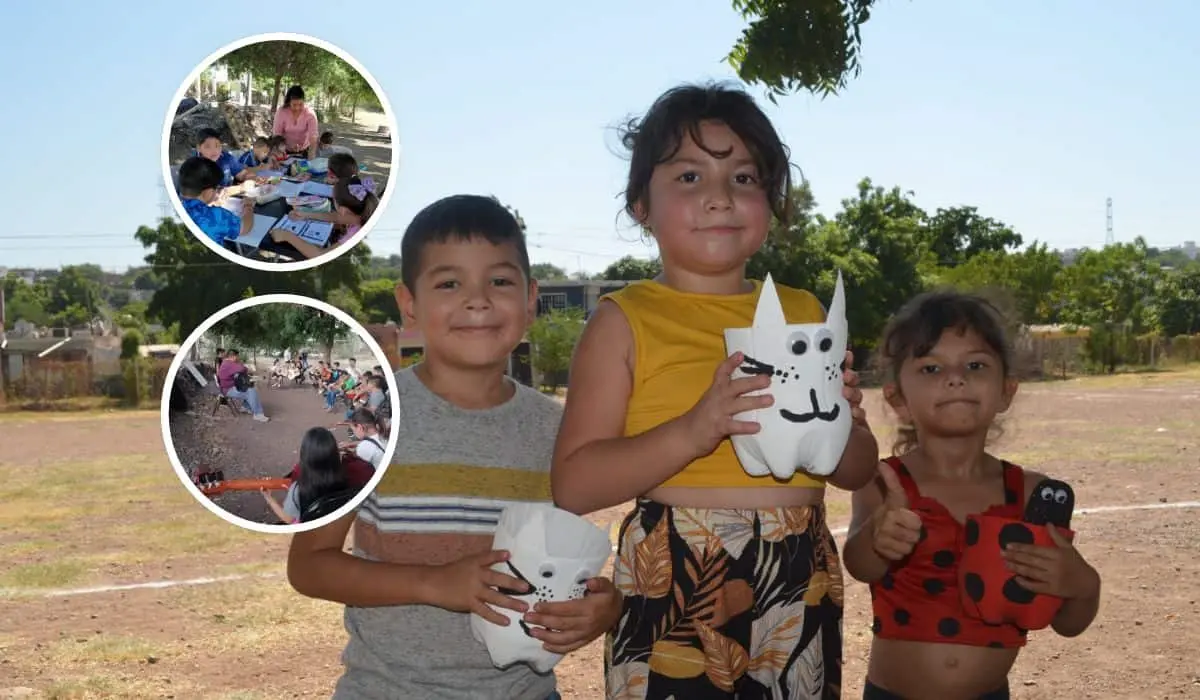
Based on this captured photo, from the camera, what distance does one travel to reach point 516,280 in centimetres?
215

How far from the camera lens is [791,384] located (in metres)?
1.99

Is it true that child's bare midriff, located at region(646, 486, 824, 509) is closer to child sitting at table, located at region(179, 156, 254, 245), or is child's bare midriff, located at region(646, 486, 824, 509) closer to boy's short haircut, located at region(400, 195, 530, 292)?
boy's short haircut, located at region(400, 195, 530, 292)

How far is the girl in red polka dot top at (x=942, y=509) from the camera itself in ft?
8.62

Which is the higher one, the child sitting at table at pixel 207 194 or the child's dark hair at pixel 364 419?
the child sitting at table at pixel 207 194

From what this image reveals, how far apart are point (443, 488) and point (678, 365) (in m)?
0.46

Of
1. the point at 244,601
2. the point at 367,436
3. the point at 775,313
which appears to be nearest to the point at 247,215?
the point at 367,436

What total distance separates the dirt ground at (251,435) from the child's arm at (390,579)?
0.19 meters

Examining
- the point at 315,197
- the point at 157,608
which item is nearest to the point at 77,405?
the point at 157,608

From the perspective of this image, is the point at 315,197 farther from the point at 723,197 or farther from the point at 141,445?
the point at 141,445

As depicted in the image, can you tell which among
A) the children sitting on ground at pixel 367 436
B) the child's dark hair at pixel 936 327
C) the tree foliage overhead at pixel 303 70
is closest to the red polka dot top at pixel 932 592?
the child's dark hair at pixel 936 327

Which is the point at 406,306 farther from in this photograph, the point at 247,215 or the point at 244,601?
the point at 244,601

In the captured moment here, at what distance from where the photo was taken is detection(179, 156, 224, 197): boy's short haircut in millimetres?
2041

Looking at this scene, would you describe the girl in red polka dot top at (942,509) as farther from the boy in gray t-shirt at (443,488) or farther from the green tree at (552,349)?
the green tree at (552,349)

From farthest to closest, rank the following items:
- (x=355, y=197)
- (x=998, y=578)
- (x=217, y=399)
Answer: (x=998, y=578)
(x=355, y=197)
(x=217, y=399)
